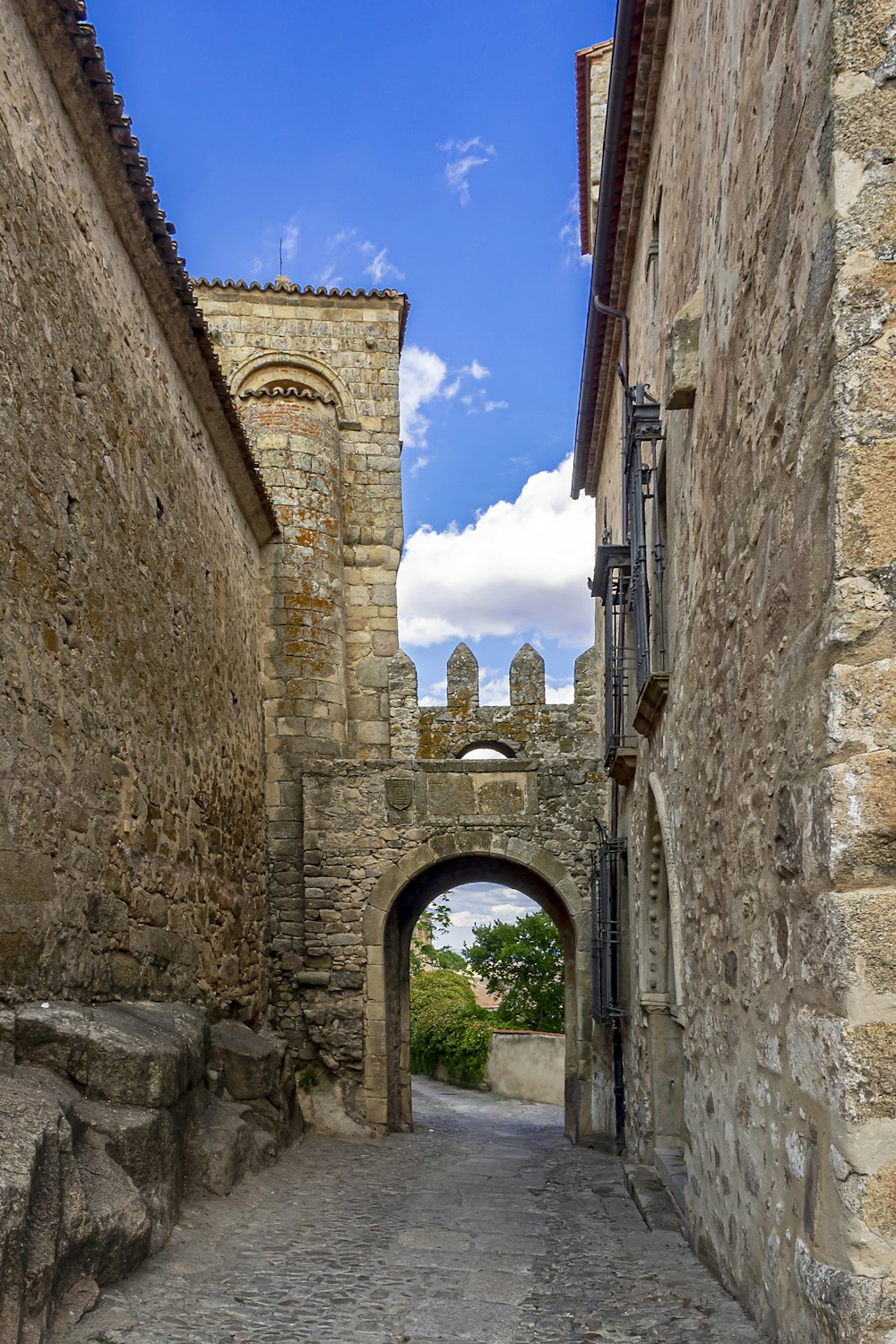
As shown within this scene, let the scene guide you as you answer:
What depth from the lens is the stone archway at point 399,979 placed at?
419 inches

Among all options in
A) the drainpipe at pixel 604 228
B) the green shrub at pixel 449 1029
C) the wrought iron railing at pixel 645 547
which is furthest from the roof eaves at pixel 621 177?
the green shrub at pixel 449 1029

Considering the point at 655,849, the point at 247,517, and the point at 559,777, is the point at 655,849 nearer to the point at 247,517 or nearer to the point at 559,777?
the point at 559,777

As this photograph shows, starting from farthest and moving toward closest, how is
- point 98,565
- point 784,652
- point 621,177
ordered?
1. point 621,177
2. point 98,565
3. point 784,652

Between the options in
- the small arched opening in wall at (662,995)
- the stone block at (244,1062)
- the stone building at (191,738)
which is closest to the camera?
the stone building at (191,738)

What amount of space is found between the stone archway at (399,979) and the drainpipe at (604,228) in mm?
4799

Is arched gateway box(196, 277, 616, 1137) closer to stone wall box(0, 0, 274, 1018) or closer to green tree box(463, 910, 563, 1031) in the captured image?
stone wall box(0, 0, 274, 1018)

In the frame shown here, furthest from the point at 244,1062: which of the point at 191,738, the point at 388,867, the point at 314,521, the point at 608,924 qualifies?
the point at 314,521

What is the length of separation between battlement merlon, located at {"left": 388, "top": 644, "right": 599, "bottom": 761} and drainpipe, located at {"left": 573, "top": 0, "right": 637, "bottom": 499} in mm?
2595

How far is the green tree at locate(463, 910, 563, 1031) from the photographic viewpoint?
79.4 feet

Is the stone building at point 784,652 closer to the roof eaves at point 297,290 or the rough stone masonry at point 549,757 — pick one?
the rough stone masonry at point 549,757

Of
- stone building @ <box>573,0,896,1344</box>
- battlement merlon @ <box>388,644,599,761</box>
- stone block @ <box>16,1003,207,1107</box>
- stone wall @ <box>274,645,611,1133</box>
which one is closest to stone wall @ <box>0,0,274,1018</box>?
stone block @ <box>16,1003,207,1107</box>

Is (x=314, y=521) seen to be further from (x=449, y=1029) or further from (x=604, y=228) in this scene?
(x=449, y=1029)

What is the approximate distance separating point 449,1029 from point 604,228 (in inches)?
628

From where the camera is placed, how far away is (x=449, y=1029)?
2097cm
